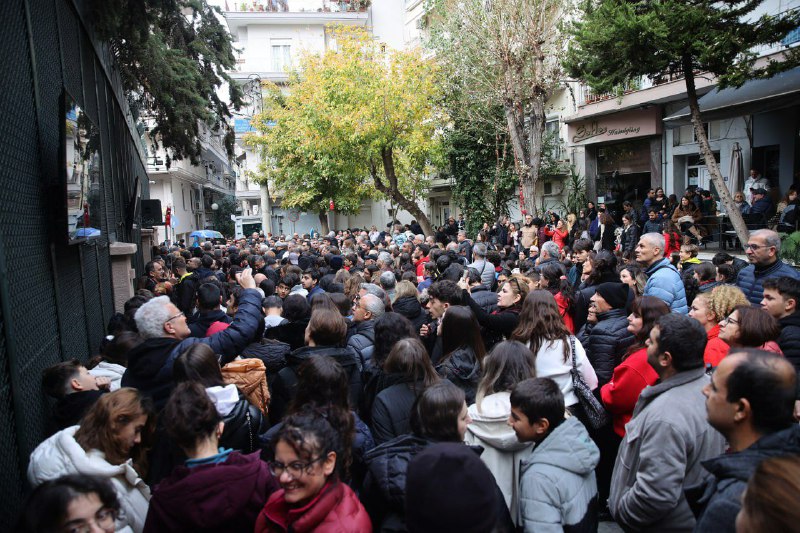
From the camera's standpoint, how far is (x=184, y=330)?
4121mm

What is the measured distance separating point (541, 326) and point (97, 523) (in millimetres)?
3190

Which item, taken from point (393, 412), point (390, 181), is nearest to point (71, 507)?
point (393, 412)

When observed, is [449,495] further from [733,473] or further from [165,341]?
[165,341]

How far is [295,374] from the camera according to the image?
13.8 ft

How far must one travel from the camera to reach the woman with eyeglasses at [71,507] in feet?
6.94

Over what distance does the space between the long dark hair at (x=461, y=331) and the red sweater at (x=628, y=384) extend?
0.92 metres

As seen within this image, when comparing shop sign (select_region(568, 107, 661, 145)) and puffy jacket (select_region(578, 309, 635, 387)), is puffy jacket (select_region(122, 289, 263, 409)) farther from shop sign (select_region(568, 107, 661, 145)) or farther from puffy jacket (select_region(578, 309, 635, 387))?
shop sign (select_region(568, 107, 661, 145))

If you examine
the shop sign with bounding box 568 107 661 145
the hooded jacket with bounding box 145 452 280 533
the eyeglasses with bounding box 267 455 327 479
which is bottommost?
the hooded jacket with bounding box 145 452 280 533

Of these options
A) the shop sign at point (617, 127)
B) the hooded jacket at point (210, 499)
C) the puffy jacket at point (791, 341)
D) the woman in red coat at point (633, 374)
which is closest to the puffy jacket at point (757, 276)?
the puffy jacket at point (791, 341)

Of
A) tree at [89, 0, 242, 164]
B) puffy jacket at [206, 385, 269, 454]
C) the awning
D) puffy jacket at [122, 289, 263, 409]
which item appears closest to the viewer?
puffy jacket at [206, 385, 269, 454]

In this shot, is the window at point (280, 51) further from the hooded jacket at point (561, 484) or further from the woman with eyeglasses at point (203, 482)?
the hooded jacket at point (561, 484)

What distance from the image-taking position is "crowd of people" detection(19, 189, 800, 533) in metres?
2.26

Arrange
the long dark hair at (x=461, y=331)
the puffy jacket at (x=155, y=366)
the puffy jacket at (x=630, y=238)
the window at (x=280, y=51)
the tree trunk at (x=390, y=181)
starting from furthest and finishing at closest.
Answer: the window at (x=280, y=51) → the tree trunk at (x=390, y=181) → the puffy jacket at (x=630, y=238) → the long dark hair at (x=461, y=331) → the puffy jacket at (x=155, y=366)

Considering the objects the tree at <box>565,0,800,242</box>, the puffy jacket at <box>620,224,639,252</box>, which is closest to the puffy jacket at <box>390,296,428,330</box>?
the tree at <box>565,0,800,242</box>
